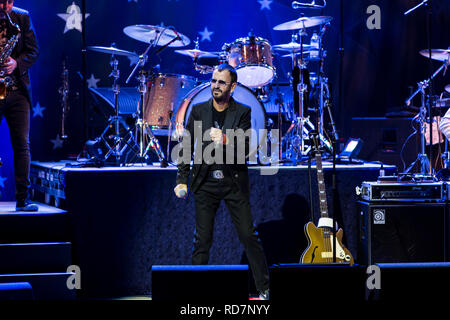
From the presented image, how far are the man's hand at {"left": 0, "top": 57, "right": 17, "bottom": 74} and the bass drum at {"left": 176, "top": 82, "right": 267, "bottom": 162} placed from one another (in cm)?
212

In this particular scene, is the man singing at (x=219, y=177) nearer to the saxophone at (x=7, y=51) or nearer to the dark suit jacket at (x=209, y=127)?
the dark suit jacket at (x=209, y=127)

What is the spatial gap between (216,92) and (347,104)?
5.14 metres

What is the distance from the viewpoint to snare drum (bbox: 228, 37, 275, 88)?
7.24 metres

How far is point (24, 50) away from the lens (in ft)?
18.8

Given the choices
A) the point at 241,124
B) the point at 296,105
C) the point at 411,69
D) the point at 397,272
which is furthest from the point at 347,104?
the point at 397,272

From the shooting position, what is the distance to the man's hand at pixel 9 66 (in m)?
5.36

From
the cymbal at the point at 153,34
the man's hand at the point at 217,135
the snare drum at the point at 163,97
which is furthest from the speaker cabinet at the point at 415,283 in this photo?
the cymbal at the point at 153,34

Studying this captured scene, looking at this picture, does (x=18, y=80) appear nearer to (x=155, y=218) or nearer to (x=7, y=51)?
(x=7, y=51)

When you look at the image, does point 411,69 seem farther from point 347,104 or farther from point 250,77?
point 250,77

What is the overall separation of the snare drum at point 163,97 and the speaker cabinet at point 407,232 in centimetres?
326

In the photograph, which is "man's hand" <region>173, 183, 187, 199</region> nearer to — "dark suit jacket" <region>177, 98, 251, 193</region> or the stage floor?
"dark suit jacket" <region>177, 98, 251, 193</region>

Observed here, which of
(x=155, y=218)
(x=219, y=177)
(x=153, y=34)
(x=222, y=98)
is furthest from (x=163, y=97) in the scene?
(x=219, y=177)

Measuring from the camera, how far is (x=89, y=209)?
20.0ft

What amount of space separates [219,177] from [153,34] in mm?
3697
